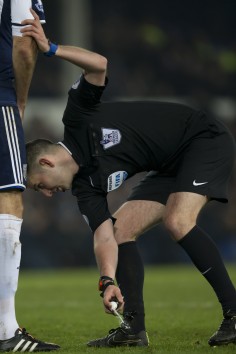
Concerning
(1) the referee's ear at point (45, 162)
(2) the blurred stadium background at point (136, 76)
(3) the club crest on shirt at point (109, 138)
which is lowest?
(2) the blurred stadium background at point (136, 76)

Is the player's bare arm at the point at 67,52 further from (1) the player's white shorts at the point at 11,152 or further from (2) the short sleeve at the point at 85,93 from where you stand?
(1) the player's white shorts at the point at 11,152

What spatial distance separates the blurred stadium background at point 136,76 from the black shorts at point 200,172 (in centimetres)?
1057

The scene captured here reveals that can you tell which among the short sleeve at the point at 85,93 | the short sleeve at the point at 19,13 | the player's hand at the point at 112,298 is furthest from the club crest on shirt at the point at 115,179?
the short sleeve at the point at 19,13

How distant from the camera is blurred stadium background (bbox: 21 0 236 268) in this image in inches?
667

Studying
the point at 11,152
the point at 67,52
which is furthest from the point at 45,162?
the point at 67,52

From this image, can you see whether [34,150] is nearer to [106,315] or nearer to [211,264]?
[211,264]

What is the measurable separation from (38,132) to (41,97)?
8.01 ft

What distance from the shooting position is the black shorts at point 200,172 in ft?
18.7

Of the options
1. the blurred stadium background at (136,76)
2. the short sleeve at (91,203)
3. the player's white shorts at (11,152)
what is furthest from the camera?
the blurred stadium background at (136,76)

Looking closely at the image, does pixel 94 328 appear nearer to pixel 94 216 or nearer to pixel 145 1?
pixel 94 216

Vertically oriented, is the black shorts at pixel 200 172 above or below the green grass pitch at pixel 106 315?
above

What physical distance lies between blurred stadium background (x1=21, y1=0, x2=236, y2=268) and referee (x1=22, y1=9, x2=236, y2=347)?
35.3 feet

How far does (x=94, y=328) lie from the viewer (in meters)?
6.98

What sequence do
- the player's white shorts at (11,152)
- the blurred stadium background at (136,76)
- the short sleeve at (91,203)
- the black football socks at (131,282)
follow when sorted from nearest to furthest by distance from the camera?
1. the player's white shorts at (11,152)
2. the short sleeve at (91,203)
3. the black football socks at (131,282)
4. the blurred stadium background at (136,76)
